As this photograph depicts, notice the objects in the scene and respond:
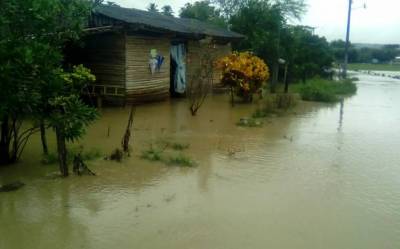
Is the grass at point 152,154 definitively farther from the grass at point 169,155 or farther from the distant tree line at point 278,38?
the distant tree line at point 278,38

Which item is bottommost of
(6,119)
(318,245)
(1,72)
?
(318,245)

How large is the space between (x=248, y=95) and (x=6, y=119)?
443 inches

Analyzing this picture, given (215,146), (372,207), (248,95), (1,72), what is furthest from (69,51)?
(372,207)

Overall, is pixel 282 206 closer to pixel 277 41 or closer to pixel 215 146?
pixel 215 146

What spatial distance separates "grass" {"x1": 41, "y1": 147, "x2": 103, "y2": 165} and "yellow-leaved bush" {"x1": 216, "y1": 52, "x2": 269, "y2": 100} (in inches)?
343

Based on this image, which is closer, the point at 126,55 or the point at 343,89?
the point at 126,55

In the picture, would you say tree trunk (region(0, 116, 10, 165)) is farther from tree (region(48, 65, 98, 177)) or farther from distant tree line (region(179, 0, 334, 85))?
distant tree line (region(179, 0, 334, 85))

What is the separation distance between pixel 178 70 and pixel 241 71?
293 centimetres

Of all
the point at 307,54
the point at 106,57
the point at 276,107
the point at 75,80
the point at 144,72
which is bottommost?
the point at 276,107

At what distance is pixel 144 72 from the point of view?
1542 centimetres

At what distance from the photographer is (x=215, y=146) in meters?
9.73

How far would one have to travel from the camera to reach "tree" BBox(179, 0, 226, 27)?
32434 millimetres

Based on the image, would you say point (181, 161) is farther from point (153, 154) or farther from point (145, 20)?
point (145, 20)

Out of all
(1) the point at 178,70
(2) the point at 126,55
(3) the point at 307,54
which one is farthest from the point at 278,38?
(2) the point at 126,55
